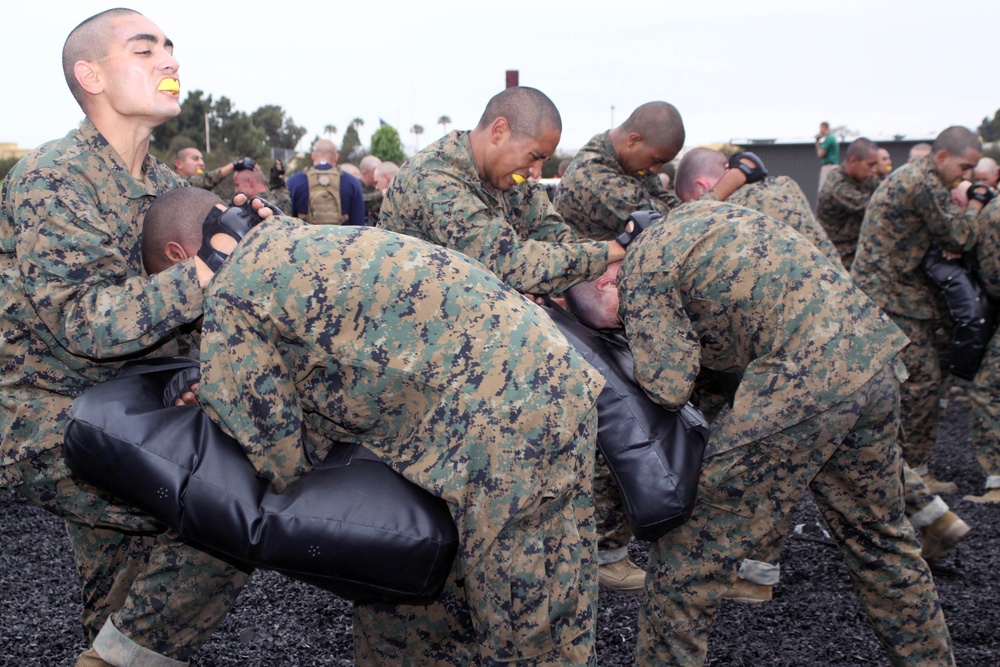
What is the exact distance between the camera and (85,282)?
252cm

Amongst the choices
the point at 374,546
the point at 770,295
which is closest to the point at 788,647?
the point at 770,295

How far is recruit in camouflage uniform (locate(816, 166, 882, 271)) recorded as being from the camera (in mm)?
8391

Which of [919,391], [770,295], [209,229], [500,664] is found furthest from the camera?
[919,391]

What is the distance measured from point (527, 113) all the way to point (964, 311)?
342cm

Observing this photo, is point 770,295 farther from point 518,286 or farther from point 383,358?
point 383,358

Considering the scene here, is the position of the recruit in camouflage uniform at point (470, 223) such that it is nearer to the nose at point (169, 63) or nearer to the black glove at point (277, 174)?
the nose at point (169, 63)

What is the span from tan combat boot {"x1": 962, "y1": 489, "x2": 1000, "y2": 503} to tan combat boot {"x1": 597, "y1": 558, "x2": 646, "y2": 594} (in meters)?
2.23

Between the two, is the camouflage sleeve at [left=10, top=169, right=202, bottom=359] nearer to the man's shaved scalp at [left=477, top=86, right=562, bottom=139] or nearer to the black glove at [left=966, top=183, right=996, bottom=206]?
the man's shaved scalp at [left=477, top=86, right=562, bottom=139]

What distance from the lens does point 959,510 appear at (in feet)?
16.6

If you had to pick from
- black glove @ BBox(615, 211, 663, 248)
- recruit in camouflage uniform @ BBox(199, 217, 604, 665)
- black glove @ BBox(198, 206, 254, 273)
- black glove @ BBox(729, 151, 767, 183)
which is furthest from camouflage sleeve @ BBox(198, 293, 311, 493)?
black glove @ BBox(729, 151, 767, 183)

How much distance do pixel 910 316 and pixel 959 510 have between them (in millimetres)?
1218

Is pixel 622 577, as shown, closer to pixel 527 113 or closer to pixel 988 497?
pixel 527 113

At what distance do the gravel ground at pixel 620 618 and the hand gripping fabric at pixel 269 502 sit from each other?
1385 millimetres

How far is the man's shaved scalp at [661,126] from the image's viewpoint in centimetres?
450
